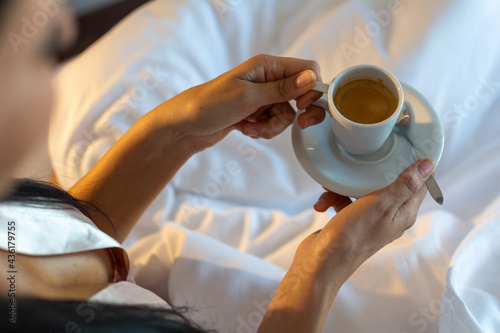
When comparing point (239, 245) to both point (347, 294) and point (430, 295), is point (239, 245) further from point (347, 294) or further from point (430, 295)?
point (430, 295)

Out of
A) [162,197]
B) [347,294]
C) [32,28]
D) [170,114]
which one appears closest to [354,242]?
[347,294]

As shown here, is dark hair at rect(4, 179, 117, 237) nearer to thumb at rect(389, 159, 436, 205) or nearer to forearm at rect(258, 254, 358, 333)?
forearm at rect(258, 254, 358, 333)

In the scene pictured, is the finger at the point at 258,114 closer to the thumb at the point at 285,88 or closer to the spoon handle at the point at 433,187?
the thumb at the point at 285,88

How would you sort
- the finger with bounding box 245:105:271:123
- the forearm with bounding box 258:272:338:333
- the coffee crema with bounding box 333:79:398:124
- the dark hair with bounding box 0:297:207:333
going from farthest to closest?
the finger with bounding box 245:105:271:123 < the coffee crema with bounding box 333:79:398:124 < the forearm with bounding box 258:272:338:333 < the dark hair with bounding box 0:297:207:333

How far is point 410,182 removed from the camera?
648 mm

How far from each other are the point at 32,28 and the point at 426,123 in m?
0.91

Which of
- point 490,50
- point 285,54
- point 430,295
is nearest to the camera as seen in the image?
point 430,295

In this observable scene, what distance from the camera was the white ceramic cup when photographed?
25.9 inches

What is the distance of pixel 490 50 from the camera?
0.95 metres

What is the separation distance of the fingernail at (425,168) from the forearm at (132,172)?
0.44 meters

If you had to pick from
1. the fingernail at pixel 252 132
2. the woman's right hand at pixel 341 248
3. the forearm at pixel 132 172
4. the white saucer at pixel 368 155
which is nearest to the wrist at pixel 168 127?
the forearm at pixel 132 172

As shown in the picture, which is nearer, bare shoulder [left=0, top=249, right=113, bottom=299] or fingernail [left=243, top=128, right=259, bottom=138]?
bare shoulder [left=0, top=249, right=113, bottom=299]

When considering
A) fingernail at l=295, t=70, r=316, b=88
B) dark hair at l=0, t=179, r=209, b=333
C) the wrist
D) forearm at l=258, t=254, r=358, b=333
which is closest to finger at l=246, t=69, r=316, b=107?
fingernail at l=295, t=70, r=316, b=88

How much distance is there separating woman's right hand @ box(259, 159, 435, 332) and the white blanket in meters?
0.12
